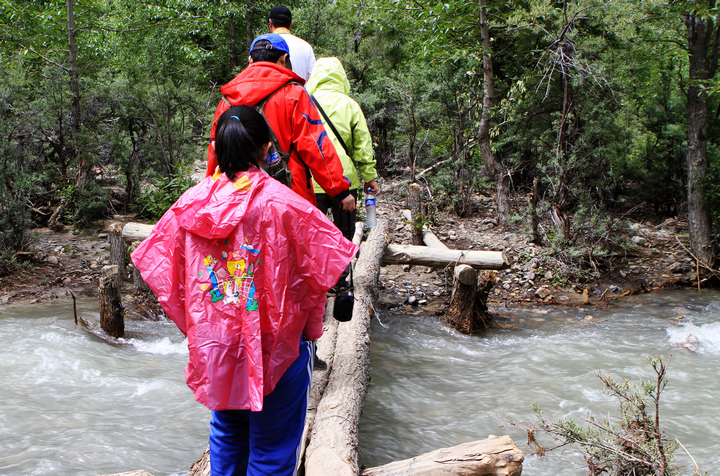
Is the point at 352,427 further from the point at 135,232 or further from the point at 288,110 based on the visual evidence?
the point at 135,232

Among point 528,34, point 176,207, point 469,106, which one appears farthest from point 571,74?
point 176,207

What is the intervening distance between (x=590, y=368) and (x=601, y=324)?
4.21ft

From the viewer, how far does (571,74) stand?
25.1 ft

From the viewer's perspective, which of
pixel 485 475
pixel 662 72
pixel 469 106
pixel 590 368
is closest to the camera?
pixel 485 475

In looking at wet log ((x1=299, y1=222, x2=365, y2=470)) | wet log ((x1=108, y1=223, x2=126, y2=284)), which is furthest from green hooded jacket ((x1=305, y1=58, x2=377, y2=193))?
wet log ((x1=108, y1=223, x2=126, y2=284))

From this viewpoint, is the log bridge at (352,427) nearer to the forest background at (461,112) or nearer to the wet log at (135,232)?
the wet log at (135,232)

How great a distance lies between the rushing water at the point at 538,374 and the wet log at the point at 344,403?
0.68m

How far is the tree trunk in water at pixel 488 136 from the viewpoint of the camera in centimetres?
921

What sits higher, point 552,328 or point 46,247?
point 46,247

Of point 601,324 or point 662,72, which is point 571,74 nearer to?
point 662,72

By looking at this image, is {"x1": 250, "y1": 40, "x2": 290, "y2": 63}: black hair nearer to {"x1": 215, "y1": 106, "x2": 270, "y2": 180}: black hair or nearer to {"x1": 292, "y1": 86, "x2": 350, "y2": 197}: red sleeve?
{"x1": 292, "y1": 86, "x2": 350, "y2": 197}: red sleeve

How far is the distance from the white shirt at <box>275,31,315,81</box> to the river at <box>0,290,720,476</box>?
2844 millimetres

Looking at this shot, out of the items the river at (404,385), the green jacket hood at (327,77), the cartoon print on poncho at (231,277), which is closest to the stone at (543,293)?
the river at (404,385)

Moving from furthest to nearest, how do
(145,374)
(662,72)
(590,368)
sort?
(662,72) < (590,368) < (145,374)
